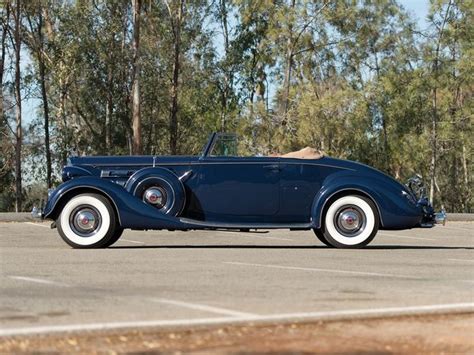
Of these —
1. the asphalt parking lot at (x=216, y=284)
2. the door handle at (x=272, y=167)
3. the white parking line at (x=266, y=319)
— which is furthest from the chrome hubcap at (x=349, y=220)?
the white parking line at (x=266, y=319)

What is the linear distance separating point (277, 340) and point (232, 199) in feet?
27.8

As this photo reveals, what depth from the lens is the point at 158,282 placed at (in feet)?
29.7

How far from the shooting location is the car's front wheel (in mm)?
13906

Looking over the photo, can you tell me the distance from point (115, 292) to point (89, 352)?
9.44 ft

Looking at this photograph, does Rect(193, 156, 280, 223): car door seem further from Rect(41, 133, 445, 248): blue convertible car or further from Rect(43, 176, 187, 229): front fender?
Rect(43, 176, 187, 229): front fender

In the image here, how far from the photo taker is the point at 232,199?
1413cm

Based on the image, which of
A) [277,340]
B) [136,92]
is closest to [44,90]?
[136,92]

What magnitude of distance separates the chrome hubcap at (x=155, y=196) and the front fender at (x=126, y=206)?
94 millimetres

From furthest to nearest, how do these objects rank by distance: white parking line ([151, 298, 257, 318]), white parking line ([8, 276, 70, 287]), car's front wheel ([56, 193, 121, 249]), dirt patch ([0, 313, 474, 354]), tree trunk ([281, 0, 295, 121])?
tree trunk ([281, 0, 295, 121])
car's front wheel ([56, 193, 121, 249])
white parking line ([8, 276, 70, 287])
white parking line ([151, 298, 257, 318])
dirt patch ([0, 313, 474, 354])

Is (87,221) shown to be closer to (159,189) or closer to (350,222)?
(159,189)

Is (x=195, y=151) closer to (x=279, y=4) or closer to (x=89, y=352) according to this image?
(x=279, y=4)

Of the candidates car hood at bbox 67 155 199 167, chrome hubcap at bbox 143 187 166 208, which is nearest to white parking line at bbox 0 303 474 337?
chrome hubcap at bbox 143 187 166 208

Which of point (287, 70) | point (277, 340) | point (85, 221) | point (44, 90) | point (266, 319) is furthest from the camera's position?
point (287, 70)

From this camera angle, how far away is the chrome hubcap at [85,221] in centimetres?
1392
